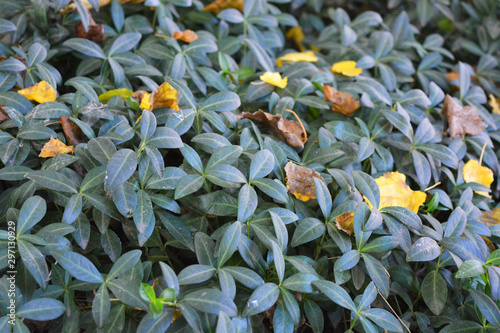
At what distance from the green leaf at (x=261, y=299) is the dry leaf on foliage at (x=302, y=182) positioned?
309 millimetres

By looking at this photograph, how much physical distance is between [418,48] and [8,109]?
1613mm

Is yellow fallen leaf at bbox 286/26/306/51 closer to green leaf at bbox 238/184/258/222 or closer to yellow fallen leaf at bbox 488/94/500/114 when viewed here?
yellow fallen leaf at bbox 488/94/500/114

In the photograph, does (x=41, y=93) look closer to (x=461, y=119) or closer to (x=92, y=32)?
(x=92, y=32)

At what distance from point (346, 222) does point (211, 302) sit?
420 millimetres

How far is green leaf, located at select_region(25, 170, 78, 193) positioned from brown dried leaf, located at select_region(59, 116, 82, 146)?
0.62ft

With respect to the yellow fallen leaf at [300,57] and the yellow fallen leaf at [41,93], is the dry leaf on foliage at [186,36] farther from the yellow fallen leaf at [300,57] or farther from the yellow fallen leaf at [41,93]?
the yellow fallen leaf at [41,93]

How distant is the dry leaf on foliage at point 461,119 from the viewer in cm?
147

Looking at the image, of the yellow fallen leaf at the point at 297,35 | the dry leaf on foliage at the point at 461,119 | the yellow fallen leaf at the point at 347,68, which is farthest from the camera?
the yellow fallen leaf at the point at 297,35

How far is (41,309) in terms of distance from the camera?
854 mm

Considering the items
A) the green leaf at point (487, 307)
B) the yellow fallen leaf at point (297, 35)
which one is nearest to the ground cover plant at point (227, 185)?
the green leaf at point (487, 307)

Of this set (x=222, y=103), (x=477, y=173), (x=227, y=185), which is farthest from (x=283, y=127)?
(x=477, y=173)

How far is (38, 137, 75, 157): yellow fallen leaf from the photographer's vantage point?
1104 mm

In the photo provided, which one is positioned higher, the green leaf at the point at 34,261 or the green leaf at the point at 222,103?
the green leaf at the point at 222,103

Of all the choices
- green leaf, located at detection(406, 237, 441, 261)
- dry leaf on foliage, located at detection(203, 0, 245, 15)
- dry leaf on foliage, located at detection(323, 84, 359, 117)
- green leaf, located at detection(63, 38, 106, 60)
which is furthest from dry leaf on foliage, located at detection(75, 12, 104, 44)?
green leaf, located at detection(406, 237, 441, 261)
